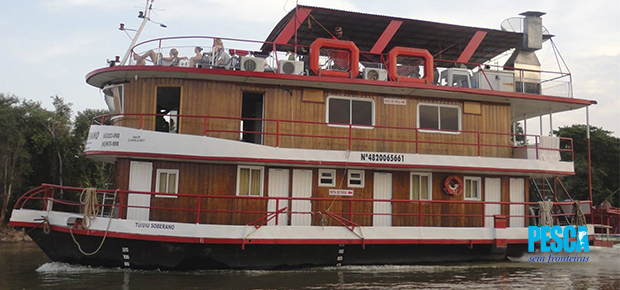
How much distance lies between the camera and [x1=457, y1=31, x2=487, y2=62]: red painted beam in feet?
52.9

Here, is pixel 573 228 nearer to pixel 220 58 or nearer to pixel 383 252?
pixel 383 252

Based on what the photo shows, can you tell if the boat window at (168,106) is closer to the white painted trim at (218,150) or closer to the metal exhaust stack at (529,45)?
the white painted trim at (218,150)

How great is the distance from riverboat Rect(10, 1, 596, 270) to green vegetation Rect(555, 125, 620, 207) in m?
20.4

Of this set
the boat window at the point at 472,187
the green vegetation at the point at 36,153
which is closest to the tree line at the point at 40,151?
the green vegetation at the point at 36,153

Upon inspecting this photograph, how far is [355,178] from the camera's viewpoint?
13.2 meters

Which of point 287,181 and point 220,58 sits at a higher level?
point 220,58

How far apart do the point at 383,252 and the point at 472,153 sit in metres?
3.83

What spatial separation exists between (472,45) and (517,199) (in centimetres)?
494

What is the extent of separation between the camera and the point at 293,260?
11.9 metres

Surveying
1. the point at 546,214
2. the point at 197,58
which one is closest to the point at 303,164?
the point at 197,58

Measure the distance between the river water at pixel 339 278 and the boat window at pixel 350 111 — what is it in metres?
3.65

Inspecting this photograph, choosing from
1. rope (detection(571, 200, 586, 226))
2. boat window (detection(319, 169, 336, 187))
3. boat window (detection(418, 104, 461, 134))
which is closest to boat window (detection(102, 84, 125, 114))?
boat window (detection(319, 169, 336, 187))

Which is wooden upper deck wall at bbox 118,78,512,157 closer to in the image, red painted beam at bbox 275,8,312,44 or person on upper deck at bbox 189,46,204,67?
person on upper deck at bbox 189,46,204,67

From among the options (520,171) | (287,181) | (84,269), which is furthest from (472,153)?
(84,269)
